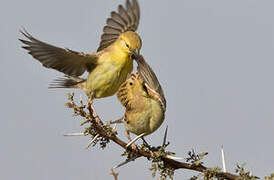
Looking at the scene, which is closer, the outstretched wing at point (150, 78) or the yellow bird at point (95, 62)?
the outstretched wing at point (150, 78)

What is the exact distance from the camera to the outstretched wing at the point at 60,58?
5.71m

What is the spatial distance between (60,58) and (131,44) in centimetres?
98

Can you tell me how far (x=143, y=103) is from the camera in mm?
4289

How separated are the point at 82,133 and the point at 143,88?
880 mm

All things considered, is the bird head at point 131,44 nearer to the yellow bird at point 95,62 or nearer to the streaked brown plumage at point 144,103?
the yellow bird at point 95,62

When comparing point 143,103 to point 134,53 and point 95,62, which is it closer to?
point 134,53

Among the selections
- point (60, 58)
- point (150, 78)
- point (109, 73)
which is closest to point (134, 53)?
point (109, 73)

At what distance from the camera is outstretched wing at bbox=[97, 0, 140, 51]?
7.48m

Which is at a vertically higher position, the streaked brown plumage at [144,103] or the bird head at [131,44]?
the bird head at [131,44]

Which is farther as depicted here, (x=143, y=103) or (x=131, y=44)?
(x=131, y=44)

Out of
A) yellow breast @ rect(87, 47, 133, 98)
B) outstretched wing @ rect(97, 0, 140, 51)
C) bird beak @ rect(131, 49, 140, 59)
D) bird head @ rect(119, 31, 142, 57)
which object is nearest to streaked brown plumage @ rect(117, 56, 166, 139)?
yellow breast @ rect(87, 47, 133, 98)

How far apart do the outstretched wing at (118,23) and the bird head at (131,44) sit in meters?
1.29

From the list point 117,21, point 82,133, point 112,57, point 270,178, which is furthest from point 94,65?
point 270,178

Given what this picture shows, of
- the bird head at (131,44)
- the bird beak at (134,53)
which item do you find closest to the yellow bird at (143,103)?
the bird beak at (134,53)
